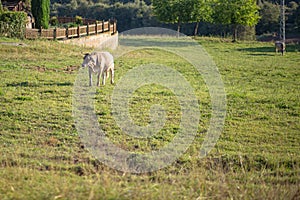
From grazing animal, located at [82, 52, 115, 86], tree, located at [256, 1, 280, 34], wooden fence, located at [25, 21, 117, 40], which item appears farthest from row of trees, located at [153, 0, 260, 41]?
grazing animal, located at [82, 52, 115, 86]

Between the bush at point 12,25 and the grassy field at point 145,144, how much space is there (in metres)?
7.39

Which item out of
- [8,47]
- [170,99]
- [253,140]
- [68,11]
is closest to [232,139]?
[253,140]

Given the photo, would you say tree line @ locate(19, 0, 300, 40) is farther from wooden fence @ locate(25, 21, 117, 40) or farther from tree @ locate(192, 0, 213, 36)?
wooden fence @ locate(25, 21, 117, 40)

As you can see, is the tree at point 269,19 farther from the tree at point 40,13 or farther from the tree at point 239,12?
the tree at point 40,13

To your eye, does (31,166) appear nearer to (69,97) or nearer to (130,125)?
(130,125)

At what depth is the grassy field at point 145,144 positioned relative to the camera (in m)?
6.11

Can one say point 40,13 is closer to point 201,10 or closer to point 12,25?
point 12,25

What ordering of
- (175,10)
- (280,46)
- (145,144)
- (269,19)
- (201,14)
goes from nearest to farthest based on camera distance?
(145,144), (280,46), (201,14), (175,10), (269,19)

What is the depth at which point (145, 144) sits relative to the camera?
364 inches

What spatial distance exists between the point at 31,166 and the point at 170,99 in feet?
21.0

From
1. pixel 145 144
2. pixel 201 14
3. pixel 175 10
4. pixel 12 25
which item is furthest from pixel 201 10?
pixel 145 144

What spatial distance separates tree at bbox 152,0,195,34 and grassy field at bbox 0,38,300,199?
1197 inches

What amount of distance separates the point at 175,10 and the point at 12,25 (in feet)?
82.7

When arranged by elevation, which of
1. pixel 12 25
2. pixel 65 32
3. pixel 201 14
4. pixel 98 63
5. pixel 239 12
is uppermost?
pixel 239 12
